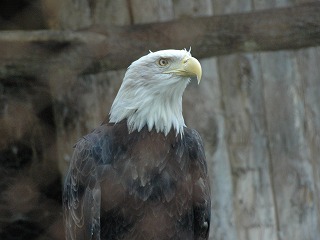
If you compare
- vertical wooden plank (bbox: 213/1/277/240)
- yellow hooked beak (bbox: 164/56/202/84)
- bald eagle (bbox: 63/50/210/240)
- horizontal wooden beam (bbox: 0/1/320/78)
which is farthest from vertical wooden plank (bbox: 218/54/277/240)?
yellow hooked beak (bbox: 164/56/202/84)

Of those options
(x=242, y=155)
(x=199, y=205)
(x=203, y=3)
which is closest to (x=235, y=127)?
(x=242, y=155)

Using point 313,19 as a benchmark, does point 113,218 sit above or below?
below

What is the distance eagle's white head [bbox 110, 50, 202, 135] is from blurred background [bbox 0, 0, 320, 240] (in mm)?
389

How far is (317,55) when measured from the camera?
4141 millimetres

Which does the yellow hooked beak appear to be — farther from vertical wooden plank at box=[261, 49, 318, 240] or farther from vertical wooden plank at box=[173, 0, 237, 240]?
vertical wooden plank at box=[261, 49, 318, 240]

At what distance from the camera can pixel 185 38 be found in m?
3.47

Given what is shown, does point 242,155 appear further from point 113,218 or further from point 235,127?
point 113,218

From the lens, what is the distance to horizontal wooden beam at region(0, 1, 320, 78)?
3.40 metres

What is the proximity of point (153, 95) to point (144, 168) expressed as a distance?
257mm

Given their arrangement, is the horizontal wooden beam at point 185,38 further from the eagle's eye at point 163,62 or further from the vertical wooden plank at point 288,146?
the vertical wooden plank at point 288,146

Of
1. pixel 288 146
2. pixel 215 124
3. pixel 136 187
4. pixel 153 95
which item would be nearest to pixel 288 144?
pixel 288 146

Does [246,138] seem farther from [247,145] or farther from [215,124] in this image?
[215,124]

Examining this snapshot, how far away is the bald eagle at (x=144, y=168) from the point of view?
10.3 ft

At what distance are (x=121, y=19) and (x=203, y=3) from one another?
1.14 ft
